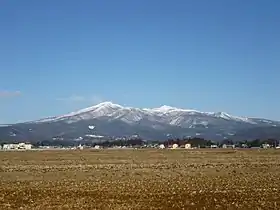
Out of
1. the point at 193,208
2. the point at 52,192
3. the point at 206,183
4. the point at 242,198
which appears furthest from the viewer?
the point at 206,183

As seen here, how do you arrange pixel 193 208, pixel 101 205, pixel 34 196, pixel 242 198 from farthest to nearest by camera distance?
pixel 34 196 → pixel 242 198 → pixel 101 205 → pixel 193 208

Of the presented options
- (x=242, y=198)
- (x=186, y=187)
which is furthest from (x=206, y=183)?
(x=242, y=198)

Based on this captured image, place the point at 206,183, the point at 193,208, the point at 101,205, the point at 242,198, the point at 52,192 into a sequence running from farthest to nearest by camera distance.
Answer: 1. the point at 206,183
2. the point at 52,192
3. the point at 242,198
4. the point at 101,205
5. the point at 193,208

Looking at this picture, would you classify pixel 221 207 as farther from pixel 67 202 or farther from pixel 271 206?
pixel 67 202

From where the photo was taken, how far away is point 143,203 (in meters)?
22.6

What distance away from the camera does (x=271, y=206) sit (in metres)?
21.0

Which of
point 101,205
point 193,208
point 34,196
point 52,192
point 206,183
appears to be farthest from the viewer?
point 206,183

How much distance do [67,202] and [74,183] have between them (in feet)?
34.1

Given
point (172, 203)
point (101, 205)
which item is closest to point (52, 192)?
point (101, 205)

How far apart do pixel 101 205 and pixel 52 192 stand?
21.6 ft

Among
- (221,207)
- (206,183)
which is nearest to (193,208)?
(221,207)

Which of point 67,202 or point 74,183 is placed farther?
point 74,183

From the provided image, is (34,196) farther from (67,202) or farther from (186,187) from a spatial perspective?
(186,187)

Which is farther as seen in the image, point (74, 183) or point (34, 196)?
point (74, 183)
